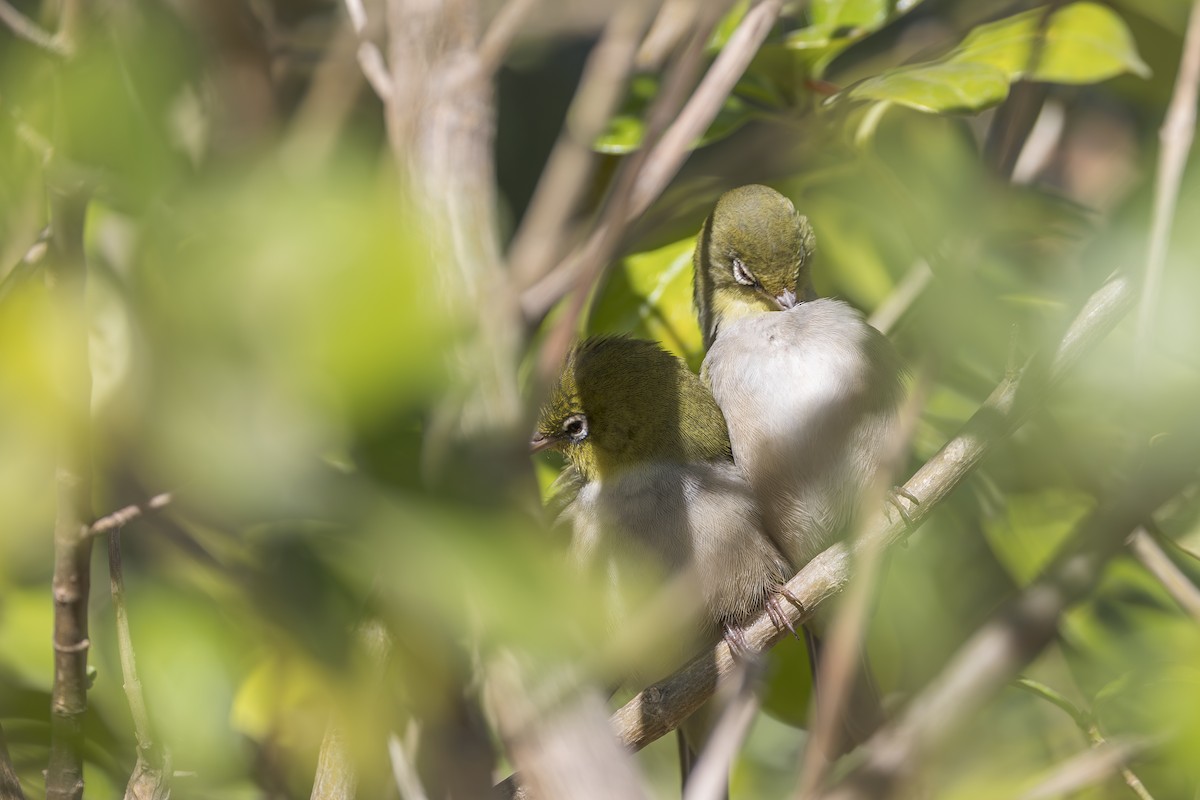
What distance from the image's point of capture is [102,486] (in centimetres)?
141

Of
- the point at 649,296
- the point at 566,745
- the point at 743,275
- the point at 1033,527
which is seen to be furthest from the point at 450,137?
the point at 1033,527

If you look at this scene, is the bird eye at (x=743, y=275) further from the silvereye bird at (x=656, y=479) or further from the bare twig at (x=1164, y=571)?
the bare twig at (x=1164, y=571)

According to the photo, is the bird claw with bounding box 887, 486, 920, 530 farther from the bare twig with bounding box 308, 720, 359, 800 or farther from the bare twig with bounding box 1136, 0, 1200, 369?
the bare twig with bounding box 308, 720, 359, 800

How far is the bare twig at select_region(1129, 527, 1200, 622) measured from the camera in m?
2.10

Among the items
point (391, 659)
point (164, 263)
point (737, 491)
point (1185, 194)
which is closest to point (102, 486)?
point (391, 659)

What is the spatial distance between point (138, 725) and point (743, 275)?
1.52 m

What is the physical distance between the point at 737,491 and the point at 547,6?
165cm

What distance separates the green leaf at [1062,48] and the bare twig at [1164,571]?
866 mm

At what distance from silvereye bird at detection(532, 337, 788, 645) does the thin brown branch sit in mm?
1003

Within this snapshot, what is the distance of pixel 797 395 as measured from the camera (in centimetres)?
226

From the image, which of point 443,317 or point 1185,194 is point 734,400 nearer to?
point 1185,194

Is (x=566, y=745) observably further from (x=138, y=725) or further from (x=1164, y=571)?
(x=1164, y=571)

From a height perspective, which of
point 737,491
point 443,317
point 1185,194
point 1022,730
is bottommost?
point 1022,730

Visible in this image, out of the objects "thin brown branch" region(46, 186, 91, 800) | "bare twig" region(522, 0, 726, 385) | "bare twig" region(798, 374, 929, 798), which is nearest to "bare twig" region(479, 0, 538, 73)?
"bare twig" region(522, 0, 726, 385)
